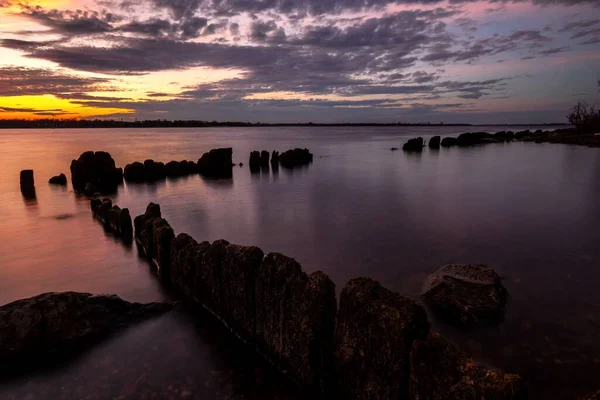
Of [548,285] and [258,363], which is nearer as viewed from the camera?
[258,363]

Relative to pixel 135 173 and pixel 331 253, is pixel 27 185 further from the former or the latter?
pixel 331 253

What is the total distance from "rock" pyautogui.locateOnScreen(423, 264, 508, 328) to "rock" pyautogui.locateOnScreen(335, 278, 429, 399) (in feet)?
12.4

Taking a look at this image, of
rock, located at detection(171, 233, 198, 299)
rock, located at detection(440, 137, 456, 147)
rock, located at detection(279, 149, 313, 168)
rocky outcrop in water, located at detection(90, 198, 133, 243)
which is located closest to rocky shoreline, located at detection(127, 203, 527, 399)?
rock, located at detection(171, 233, 198, 299)

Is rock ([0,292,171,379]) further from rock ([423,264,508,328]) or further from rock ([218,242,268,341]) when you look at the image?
rock ([423,264,508,328])

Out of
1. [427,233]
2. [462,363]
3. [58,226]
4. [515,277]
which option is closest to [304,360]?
[462,363]

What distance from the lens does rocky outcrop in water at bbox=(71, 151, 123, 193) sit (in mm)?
27859

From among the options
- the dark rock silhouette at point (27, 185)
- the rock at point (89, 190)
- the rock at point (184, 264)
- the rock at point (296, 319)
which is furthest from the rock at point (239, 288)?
the dark rock silhouette at point (27, 185)

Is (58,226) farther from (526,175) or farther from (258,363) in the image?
(526,175)

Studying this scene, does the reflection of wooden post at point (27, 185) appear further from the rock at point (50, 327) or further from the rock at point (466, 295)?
the rock at point (466, 295)

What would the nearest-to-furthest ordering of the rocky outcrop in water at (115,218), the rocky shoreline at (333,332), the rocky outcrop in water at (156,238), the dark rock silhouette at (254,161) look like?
the rocky shoreline at (333,332)
the rocky outcrop in water at (156,238)
the rocky outcrop in water at (115,218)
the dark rock silhouette at (254,161)

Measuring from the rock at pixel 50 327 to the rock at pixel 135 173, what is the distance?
25823mm

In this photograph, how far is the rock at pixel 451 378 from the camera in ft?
12.1

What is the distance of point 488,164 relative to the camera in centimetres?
4225

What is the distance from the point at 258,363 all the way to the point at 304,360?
1.16 meters
